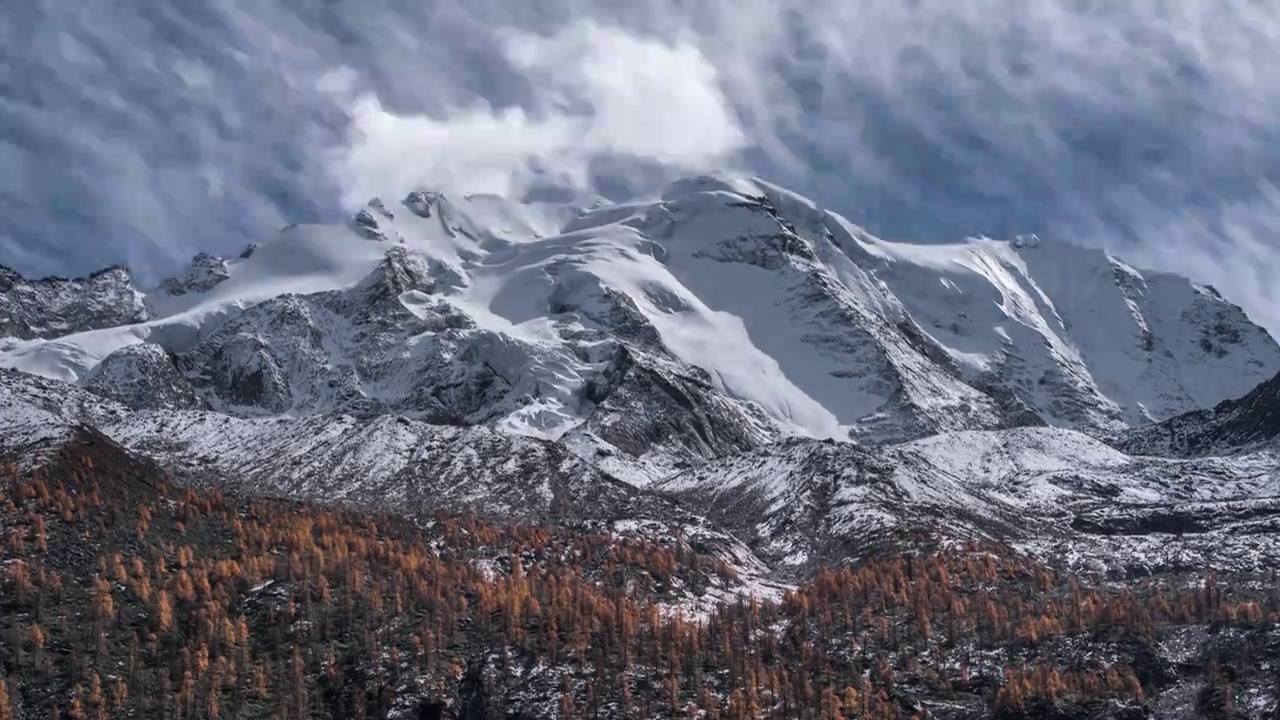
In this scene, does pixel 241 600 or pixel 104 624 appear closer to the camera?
pixel 104 624

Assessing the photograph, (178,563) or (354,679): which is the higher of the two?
(178,563)

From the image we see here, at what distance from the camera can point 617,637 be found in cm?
18075

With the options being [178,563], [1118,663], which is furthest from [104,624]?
[1118,663]

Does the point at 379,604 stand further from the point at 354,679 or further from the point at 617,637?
the point at 617,637

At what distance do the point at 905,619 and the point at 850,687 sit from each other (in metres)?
30.2

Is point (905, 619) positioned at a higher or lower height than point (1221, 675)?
higher

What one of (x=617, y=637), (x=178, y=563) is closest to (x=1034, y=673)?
(x=617, y=637)

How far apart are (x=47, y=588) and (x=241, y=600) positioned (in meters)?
21.8

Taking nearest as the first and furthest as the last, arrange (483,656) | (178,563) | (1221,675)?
(1221,675), (483,656), (178,563)

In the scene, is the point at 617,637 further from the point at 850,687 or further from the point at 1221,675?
the point at 1221,675

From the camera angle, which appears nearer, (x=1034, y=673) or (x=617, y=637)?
(x=1034, y=673)

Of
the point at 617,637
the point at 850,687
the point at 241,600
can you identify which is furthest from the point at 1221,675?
the point at 241,600

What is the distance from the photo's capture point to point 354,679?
6604 inches

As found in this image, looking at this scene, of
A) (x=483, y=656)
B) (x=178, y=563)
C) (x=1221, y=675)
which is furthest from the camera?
(x=178, y=563)
